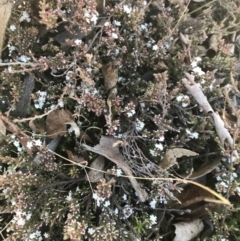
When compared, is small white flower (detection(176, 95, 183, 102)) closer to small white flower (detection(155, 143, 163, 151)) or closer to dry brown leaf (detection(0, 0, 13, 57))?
small white flower (detection(155, 143, 163, 151))

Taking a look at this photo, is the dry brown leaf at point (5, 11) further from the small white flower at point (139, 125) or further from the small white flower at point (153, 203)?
the small white flower at point (153, 203)

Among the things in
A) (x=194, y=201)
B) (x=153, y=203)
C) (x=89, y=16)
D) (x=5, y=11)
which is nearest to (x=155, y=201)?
(x=153, y=203)

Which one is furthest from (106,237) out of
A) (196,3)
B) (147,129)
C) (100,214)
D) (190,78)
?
(196,3)

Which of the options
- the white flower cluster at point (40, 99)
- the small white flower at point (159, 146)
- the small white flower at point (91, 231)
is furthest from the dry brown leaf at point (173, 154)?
the white flower cluster at point (40, 99)

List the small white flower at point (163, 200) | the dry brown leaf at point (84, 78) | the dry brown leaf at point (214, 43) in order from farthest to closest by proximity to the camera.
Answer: the dry brown leaf at point (214, 43) < the small white flower at point (163, 200) < the dry brown leaf at point (84, 78)

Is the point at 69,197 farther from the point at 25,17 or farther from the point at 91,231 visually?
the point at 25,17

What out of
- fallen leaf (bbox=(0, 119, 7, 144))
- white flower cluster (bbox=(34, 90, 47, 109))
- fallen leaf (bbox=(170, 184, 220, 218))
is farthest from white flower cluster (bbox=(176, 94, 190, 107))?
fallen leaf (bbox=(0, 119, 7, 144))
